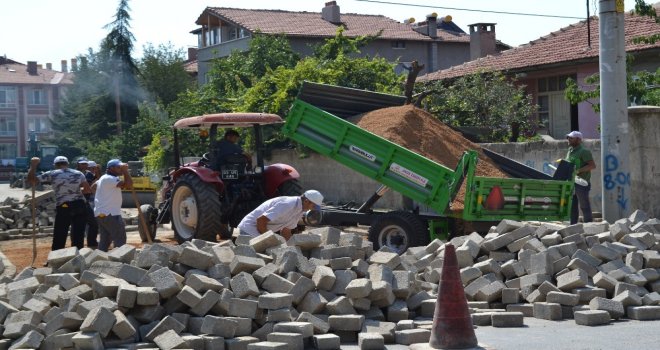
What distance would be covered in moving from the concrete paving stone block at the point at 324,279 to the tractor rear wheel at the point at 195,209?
555 cm

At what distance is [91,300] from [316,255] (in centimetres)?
237

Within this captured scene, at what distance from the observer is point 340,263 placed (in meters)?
9.26

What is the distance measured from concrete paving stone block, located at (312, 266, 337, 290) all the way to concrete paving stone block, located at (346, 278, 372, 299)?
202mm

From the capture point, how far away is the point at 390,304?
29.3 feet

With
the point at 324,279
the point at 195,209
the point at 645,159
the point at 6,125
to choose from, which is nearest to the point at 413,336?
the point at 324,279

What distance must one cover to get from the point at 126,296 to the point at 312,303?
1.64 m

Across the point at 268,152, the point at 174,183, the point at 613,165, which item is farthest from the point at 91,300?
the point at 268,152

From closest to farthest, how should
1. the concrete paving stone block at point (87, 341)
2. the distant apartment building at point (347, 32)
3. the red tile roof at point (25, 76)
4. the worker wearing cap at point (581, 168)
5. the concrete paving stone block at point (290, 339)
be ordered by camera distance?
1. the concrete paving stone block at point (87, 341)
2. the concrete paving stone block at point (290, 339)
3. the worker wearing cap at point (581, 168)
4. the distant apartment building at point (347, 32)
5. the red tile roof at point (25, 76)

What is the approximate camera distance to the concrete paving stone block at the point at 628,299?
9.34m

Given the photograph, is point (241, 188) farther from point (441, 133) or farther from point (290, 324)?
point (290, 324)

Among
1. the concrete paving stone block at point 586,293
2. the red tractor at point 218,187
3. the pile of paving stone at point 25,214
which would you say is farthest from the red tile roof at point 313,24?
the concrete paving stone block at point 586,293

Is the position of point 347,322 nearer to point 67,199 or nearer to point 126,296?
point 126,296

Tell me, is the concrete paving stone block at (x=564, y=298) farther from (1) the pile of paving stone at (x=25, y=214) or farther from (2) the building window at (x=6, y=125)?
(2) the building window at (x=6, y=125)

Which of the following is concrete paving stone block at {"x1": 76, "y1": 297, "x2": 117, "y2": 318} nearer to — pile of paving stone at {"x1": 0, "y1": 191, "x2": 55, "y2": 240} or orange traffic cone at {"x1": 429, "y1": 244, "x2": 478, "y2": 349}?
orange traffic cone at {"x1": 429, "y1": 244, "x2": 478, "y2": 349}
